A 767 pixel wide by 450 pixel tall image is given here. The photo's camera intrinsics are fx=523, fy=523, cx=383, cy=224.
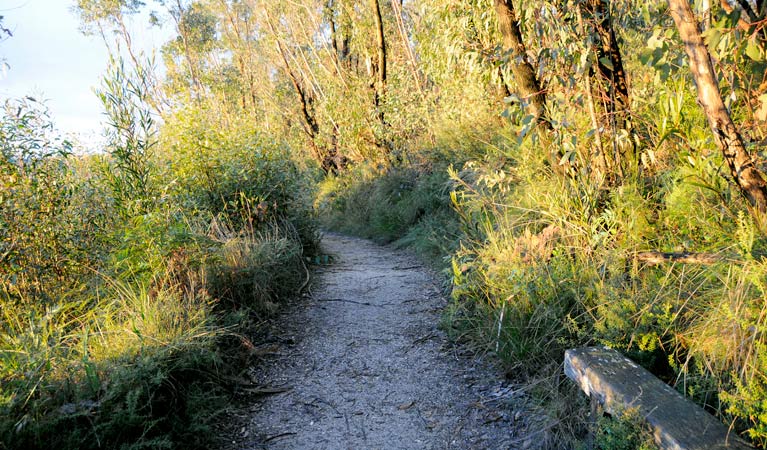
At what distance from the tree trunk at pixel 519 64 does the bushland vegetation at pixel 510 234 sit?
2cm

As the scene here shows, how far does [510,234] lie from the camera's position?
4918mm

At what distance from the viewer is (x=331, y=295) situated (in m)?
6.32

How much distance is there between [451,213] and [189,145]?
400 centimetres

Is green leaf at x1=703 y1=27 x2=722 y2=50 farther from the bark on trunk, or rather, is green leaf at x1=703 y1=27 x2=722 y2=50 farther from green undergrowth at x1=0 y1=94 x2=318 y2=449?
the bark on trunk

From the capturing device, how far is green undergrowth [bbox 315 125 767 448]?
8.10 ft

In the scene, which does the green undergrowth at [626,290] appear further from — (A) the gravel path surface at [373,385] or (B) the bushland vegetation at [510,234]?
(A) the gravel path surface at [373,385]

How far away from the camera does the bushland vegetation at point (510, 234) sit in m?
2.88

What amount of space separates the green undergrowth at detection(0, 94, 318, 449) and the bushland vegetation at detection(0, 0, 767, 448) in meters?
0.02

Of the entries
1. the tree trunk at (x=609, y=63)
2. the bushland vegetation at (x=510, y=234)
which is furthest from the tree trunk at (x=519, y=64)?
the tree trunk at (x=609, y=63)

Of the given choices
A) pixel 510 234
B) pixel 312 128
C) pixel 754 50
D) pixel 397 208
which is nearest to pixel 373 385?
pixel 510 234

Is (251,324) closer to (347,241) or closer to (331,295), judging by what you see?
(331,295)

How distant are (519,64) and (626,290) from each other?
102 inches

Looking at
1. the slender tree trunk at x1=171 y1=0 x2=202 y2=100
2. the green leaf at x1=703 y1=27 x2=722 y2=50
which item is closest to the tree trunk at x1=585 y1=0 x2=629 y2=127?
the green leaf at x1=703 y1=27 x2=722 y2=50

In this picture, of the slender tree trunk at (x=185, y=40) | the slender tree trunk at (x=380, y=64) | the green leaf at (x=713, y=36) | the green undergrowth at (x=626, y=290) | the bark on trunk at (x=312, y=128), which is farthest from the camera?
the slender tree trunk at (x=185, y=40)
